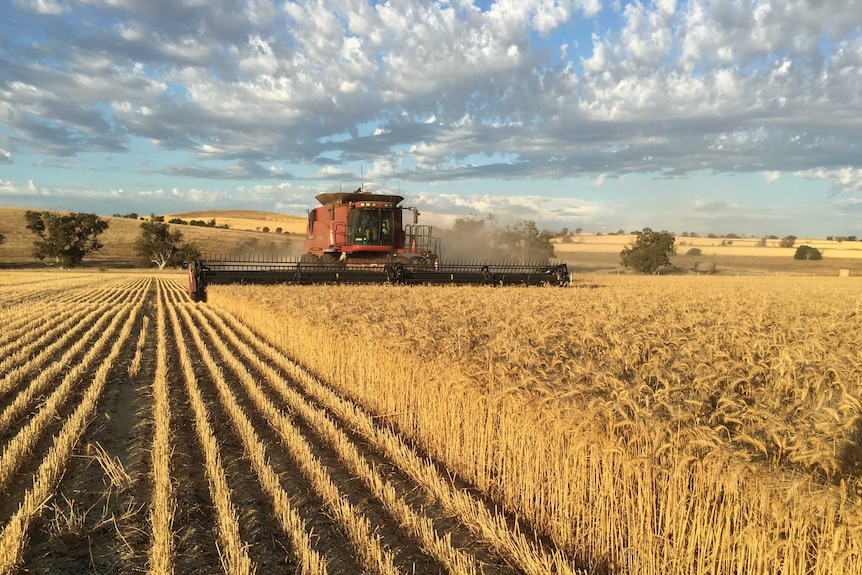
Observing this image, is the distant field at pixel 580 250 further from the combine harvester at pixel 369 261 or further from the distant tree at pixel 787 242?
the combine harvester at pixel 369 261

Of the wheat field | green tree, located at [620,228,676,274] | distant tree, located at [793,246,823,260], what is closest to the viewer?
the wheat field

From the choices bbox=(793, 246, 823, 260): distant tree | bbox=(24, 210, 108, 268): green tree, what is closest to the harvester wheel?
bbox=(24, 210, 108, 268): green tree

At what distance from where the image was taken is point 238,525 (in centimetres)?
400

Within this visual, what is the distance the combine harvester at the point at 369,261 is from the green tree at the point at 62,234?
145ft

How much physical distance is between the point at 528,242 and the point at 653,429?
50.8 meters

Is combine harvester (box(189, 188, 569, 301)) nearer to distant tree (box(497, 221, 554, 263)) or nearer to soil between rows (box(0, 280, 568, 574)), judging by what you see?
soil between rows (box(0, 280, 568, 574))

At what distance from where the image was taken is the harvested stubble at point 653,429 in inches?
99.0

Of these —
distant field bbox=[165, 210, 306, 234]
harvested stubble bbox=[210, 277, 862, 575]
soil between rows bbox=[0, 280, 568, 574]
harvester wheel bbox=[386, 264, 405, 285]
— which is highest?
distant field bbox=[165, 210, 306, 234]

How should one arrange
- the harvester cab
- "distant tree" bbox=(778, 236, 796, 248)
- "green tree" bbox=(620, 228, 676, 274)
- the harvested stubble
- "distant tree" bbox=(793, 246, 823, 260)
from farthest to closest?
"distant tree" bbox=(778, 236, 796, 248)
"distant tree" bbox=(793, 246, 823, 260)
"green tree" bbox=(620, 228, 676, 274)
the harvester cab
the harvested stubble

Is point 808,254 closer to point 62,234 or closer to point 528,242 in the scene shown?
point 528,242

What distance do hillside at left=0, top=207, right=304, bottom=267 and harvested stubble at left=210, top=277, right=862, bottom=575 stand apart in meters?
54.0

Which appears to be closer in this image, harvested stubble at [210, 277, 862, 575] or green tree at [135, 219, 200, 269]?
harvested stubble at [210, 277, 862, 575]

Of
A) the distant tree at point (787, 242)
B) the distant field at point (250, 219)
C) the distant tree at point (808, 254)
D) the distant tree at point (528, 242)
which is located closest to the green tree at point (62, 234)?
the distant tree at point (528, 242)

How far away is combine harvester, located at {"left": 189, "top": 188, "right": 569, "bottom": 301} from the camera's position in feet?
58.1
